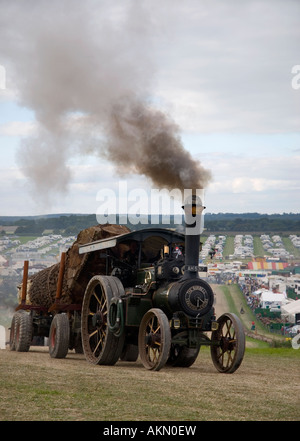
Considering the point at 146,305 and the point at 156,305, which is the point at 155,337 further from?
the point at 146,305

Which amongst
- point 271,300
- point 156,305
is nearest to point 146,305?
point 156,305

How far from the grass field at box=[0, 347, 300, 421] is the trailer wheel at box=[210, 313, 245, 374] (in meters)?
0.23

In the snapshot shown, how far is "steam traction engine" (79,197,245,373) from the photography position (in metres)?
13.3

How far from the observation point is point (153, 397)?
944 cm

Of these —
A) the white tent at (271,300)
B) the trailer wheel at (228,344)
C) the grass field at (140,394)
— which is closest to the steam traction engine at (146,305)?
the trailer wheel at (228,344)

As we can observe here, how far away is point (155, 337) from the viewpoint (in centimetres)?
1329

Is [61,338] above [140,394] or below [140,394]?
above

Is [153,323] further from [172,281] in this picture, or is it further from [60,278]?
[60,278]

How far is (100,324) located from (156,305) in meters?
1.49

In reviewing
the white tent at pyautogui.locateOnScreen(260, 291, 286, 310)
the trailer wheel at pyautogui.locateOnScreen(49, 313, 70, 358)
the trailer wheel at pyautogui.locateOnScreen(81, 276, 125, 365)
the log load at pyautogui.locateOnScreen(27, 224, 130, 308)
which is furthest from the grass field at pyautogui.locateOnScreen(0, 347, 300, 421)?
the white tent at pyautogui.locateOnScreen(260, 291, 286, 310)

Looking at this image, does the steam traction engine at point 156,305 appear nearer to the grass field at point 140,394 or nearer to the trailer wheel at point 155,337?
the trailer wheel at point 155,337

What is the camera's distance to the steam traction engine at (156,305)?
13.3 m

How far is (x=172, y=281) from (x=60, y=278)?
444 cm

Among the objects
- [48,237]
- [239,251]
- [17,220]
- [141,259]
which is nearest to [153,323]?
[141,259]
